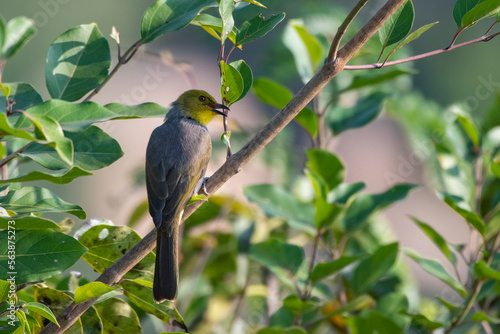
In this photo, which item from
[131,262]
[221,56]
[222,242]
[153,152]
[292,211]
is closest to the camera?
[131,262]

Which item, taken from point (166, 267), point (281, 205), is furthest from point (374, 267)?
point (166, 267)

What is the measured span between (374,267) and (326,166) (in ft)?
1.36

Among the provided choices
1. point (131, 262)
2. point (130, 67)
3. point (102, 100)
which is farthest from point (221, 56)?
point (102, 100)

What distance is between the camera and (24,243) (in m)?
1.25

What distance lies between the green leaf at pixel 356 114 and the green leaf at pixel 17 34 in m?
1.25

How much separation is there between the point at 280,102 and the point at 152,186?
24.4 inches

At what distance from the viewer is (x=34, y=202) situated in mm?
1284

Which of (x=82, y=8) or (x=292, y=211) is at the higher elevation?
(x=82, y=8)

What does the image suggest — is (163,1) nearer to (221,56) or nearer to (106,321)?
(221,56)

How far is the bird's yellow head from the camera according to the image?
8.85ft

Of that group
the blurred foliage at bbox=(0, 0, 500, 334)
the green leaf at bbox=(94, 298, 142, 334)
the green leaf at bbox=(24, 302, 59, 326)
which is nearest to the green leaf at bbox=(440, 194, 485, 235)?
the blurred foliage at bbox=(0, 0, 500, 334)

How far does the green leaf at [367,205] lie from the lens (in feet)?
6.43

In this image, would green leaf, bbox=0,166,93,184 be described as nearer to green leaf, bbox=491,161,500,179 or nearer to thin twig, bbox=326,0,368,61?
thin twig, bbox=326,0,368,61

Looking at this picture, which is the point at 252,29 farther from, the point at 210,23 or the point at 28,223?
the point at 28,223
